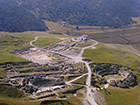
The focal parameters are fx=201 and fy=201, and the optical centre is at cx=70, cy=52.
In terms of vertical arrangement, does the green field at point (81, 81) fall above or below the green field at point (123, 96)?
above

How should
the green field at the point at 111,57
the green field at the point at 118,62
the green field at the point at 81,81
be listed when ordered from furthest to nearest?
1. the green field at the point at 111,57
2. the green field at the point at 81,81
3. the green field at the point at 118,62

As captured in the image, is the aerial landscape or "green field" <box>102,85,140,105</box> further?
"green field" <box>102,85,140,105</box>

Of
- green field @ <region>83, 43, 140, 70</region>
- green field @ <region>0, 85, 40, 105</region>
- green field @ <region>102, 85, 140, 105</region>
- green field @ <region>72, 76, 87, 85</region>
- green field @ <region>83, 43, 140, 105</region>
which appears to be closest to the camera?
green field @ <region>0, 85, 40, 105</region>

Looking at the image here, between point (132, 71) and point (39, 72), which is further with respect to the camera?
point (132, 71)

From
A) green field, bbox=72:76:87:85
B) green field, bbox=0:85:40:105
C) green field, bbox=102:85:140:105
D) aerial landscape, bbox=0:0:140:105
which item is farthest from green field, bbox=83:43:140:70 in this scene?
green field, bbox=0:85:40:105

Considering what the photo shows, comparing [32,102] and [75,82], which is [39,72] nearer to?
[75,82]

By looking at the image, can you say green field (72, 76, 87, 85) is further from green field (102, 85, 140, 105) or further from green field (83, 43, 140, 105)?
green field (83, 43, 140, 105)

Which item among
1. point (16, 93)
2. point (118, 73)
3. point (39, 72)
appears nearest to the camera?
point (16, 93)

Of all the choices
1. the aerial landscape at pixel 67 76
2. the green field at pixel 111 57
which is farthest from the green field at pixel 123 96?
the green field at pixel 111 57

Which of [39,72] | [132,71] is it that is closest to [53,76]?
[39,72]

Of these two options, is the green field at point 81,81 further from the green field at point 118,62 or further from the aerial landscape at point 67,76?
the green field at point 118,62

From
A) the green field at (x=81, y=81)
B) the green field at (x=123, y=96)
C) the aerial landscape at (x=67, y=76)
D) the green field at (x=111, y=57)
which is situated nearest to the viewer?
the aerial landscape at (x=67, y=76)
